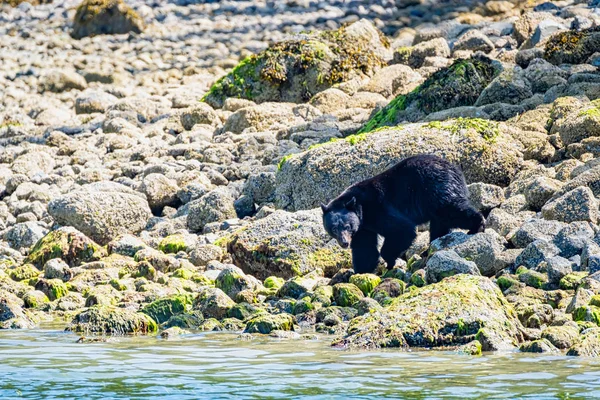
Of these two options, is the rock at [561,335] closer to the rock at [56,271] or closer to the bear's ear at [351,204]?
the bear's ear at [351,204]

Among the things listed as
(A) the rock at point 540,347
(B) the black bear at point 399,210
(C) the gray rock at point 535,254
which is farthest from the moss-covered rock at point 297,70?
(A) the rock at point 540,347

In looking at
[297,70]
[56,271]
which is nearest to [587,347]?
[56,271]

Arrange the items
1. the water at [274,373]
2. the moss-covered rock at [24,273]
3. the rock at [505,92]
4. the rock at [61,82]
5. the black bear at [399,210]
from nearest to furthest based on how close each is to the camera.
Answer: the water at [274,373]
the black bear at [399,210]
the moss-covered rock at [24,273]
the rock at [505,92]
the rock at [61,82]

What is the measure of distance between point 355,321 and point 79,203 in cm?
618

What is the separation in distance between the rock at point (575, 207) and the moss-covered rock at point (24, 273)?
5.31m

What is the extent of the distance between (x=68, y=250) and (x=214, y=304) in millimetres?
3274

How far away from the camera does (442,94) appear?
49.7 ft

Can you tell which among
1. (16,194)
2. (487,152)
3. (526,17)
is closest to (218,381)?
(487,152)

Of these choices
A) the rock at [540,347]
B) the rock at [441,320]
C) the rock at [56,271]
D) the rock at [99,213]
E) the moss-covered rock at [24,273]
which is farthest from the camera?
the rock at [99,213]

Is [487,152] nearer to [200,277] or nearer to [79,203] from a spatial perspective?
[200,277]

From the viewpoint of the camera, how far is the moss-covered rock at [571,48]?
51.8 ft

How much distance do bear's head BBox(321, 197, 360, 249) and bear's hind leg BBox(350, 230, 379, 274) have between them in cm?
16

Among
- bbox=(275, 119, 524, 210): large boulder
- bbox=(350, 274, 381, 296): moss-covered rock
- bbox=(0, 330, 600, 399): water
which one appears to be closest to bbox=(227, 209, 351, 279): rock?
bbox=(350, 274, 381, 296): moss-covered rock

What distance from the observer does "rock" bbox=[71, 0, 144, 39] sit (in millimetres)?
28297
